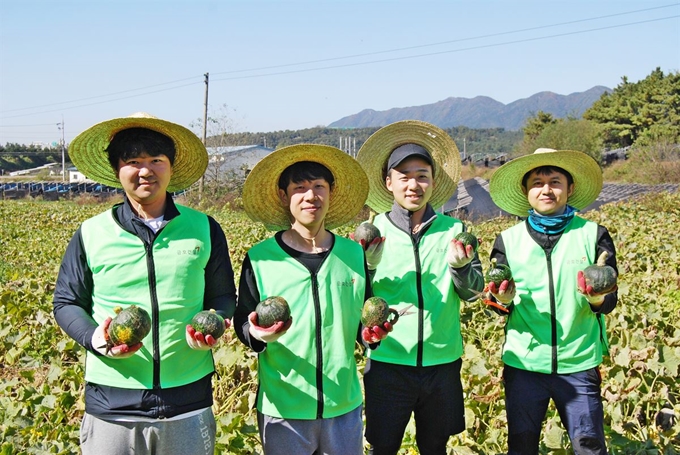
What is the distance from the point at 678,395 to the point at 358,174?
317cm

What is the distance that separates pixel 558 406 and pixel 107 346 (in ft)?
7.61

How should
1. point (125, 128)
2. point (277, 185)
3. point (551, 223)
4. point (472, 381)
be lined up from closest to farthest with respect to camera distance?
point (125, 128) < point (277, 185) < point (551, 223) < point (472, 381)

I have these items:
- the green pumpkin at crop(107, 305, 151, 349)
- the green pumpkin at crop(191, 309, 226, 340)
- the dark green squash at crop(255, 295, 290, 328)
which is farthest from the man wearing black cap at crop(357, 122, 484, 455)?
the green pumpkin at crop(107, 305, 151, 349)

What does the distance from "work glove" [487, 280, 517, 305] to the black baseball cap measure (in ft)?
2.48

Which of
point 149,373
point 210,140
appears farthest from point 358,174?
point 210,140

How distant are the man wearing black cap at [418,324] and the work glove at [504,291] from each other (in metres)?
0.06

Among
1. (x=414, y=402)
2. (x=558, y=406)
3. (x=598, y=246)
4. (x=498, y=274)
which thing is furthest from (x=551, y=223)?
(x=414, y=402)

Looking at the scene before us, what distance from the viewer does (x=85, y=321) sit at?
2732 millimetres

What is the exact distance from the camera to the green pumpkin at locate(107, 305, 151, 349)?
2494mm

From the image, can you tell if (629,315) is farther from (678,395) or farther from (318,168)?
(318,168)

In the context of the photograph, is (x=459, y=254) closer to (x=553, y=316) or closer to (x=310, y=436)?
(x=553, y=316)

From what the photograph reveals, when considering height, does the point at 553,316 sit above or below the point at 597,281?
below

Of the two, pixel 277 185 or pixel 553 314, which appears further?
pixel 553 314

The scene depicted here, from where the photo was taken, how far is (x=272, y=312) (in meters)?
2.72
